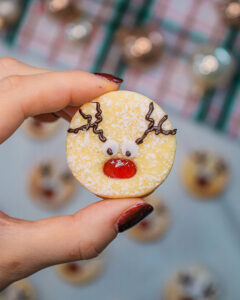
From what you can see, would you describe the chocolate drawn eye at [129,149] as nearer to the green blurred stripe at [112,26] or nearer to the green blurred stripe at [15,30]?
the green blurred stripe at [112,26]

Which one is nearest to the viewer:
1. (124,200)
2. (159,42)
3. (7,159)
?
(124,200)

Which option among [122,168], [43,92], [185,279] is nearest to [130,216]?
[122,168]

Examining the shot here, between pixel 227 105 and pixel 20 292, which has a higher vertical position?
pixel 227 105

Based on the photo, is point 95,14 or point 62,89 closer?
point 62,89

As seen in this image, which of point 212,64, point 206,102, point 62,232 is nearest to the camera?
point 62,232

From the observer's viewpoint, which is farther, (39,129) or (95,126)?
(39,129)

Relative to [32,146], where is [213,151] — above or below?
above

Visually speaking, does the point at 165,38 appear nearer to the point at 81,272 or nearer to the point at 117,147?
the point at 117,147

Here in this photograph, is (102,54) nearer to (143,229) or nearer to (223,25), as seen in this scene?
(223,25)

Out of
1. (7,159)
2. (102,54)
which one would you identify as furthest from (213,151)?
(7,159)
